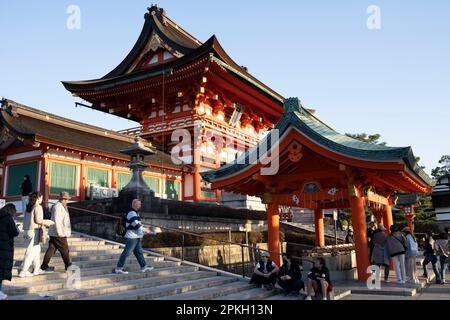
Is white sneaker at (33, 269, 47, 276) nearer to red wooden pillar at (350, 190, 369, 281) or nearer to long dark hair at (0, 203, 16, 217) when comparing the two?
long dark hair at (0, 203, 16, 217)

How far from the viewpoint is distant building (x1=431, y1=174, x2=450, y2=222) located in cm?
3406

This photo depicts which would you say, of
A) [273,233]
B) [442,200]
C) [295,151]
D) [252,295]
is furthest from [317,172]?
[442,200]

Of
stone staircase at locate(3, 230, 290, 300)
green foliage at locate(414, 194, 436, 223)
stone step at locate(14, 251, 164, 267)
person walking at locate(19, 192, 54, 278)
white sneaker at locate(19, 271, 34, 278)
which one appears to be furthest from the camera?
green foliage at locate(414, 194, 436, 223)

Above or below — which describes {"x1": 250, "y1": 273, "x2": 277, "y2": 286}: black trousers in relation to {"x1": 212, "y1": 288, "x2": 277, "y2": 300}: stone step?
→ above

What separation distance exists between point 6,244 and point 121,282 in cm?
279

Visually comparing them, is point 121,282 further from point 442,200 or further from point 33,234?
point 442,200

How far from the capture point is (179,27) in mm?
34156

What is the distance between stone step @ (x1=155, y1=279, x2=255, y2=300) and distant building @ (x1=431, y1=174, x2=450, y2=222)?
100ft

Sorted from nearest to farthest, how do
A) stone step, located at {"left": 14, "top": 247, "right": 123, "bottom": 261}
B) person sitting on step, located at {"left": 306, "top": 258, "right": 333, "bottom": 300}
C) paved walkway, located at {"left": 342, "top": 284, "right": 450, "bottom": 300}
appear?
→ 1. person sitting on step, located at {"left": 306, "top": 258, "right": 333, "bottom": 300}
2. paved walkway, located at {"left": 342, "top": 284, "right": 450, "bottom": 300}
3. stone step, located at {"left": 14, "top": 247, "right": 123, "bottom": 261}

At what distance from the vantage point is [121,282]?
341 inches

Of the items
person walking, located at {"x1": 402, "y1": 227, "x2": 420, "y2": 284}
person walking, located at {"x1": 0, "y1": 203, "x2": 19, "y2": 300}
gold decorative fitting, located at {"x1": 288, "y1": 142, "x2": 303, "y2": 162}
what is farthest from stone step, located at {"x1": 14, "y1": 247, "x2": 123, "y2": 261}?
person walking, located at {"x1": 402, "y1": 227, "x2": 420, "y2": 284}

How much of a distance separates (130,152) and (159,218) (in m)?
Answer: 2.98
